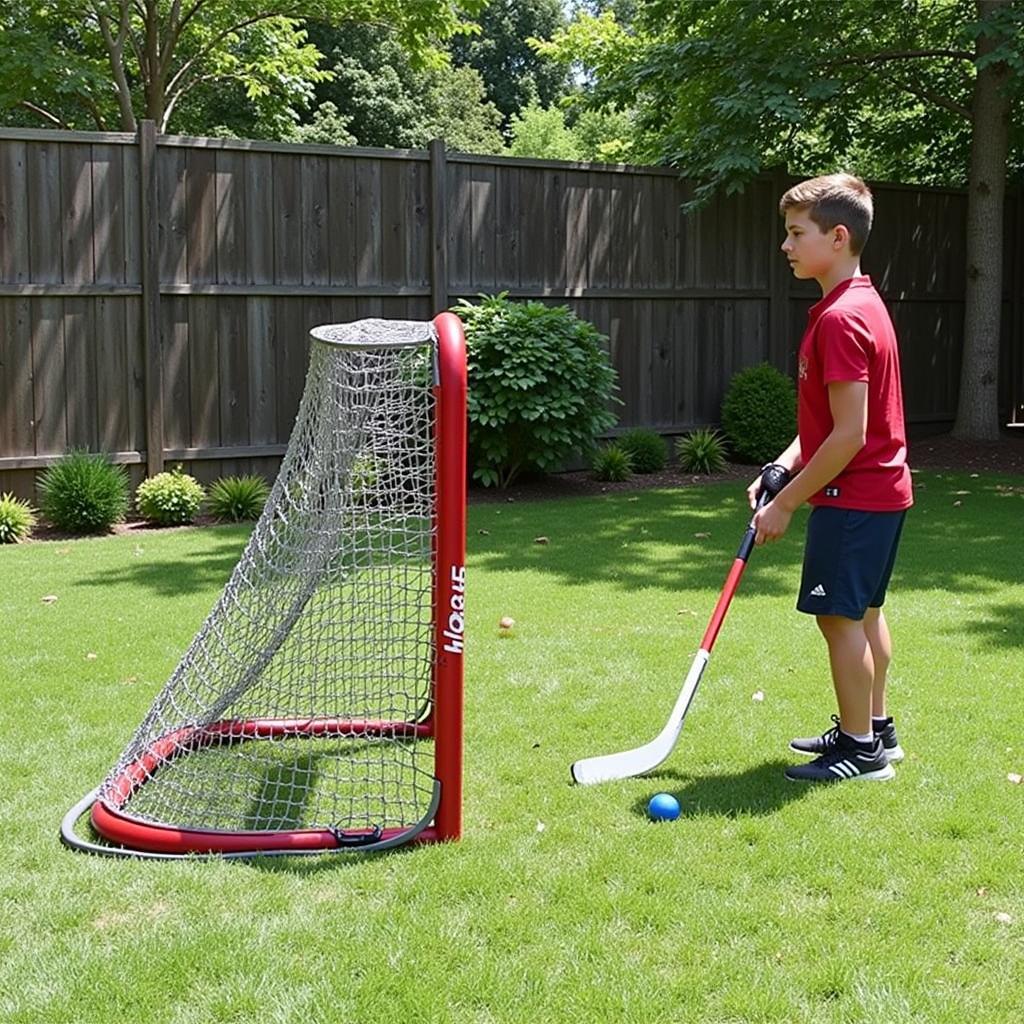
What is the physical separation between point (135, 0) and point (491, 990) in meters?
16.7

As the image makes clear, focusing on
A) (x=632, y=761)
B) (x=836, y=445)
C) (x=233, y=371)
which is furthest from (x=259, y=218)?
(x=836, y=445)

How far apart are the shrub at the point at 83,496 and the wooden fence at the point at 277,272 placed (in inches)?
16.1

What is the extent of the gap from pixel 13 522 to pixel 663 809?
6.26m

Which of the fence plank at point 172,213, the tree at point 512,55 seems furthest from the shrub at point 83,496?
the tree at point 512,55

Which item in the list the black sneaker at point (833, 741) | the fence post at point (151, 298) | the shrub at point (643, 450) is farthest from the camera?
the shrub at point (643, 450)

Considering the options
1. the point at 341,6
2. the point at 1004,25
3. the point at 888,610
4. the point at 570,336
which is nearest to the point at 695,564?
the point at 888,610

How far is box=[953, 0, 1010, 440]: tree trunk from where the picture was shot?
1243 centimetres

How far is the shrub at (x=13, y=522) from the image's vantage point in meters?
8.62

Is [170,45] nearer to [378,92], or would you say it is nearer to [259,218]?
[259,218]

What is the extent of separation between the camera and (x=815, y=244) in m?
3.84

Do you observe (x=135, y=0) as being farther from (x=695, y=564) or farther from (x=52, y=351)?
(x=695, y=564)

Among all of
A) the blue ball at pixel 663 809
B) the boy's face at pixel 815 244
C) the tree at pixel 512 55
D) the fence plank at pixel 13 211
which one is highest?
the tree at pixel 512 55

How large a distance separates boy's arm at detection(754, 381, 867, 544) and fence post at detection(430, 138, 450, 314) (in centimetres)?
709

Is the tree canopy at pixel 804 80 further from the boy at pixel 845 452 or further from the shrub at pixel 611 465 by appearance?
the boy at pixel 845 452
